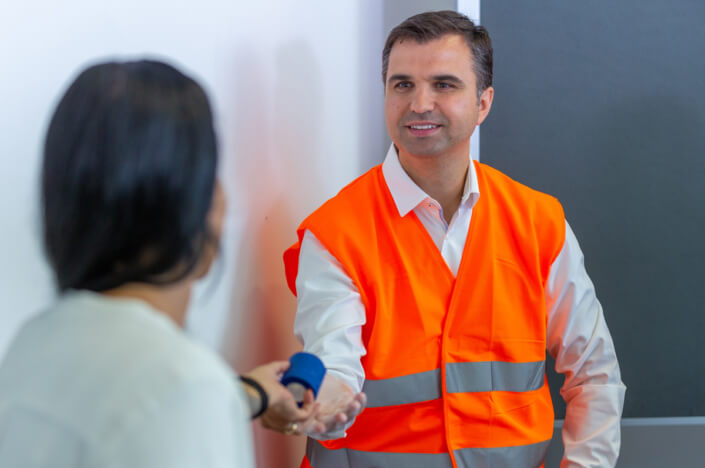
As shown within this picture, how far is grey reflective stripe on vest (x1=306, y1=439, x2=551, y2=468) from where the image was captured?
1475mm

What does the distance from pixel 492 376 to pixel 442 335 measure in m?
0.15

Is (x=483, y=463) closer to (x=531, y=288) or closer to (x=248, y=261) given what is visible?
(x=531, y=288)

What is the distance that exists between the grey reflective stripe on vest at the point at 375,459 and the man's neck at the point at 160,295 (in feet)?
2.81

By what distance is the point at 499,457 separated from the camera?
1.50 meters

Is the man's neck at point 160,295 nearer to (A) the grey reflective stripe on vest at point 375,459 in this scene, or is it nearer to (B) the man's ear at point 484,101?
(A) the grey reflective stripe on vest at point 375,459

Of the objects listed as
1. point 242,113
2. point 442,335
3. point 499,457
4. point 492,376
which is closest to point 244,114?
point 242,113

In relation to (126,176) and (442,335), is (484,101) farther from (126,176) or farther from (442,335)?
(126,176)

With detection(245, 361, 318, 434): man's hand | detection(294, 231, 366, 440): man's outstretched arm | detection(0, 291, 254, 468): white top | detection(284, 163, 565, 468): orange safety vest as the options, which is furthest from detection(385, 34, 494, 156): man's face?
detection(0, 291, 254, 468): white top

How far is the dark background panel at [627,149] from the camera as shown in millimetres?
2053

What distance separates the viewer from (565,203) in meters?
2.10

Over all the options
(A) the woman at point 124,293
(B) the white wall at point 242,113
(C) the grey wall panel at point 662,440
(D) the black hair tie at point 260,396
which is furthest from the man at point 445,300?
(A) the woman at point 124,293

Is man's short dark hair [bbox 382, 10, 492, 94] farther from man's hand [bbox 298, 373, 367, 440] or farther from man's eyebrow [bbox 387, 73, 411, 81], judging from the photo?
man's hand [bbox 298, 373, 367, 440]

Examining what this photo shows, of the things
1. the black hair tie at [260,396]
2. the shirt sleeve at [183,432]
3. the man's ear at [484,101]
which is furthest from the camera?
the man's ear at [484,101]

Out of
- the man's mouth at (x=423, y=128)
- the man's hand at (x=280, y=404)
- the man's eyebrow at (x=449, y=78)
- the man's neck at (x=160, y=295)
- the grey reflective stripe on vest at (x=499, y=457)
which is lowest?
the grey reflective stripe on vest at (x=499, y=457)
